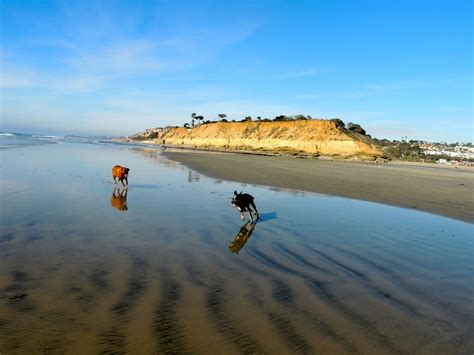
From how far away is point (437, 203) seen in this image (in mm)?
14625

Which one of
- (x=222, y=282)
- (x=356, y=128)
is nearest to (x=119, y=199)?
(x=222, y=282)

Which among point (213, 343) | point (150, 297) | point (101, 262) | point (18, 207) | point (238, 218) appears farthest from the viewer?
point (238, 218)

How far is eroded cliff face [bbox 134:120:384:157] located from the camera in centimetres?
6650

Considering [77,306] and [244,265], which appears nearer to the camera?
[77,306]

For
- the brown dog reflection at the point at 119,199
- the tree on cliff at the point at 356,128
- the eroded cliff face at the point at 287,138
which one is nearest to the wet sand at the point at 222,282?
the brown dog reflection at the point at 119,199

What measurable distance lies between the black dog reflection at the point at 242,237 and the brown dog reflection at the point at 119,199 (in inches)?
146

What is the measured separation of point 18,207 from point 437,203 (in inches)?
619

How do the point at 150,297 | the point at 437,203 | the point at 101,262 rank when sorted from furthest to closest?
the point at 437,203 < the point at 101,262 < the point at 150,297

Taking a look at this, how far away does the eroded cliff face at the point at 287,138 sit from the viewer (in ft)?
218

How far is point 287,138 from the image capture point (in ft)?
259

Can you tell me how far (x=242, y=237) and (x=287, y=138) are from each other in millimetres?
72852

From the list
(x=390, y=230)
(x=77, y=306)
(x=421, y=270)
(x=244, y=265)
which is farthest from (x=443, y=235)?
(x=77, y=306)

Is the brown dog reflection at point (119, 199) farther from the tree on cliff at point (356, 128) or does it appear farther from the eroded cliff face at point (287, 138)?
the tree on cliff at point (356, 128)

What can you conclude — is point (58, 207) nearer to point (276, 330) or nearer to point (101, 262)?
point (101, 262)
